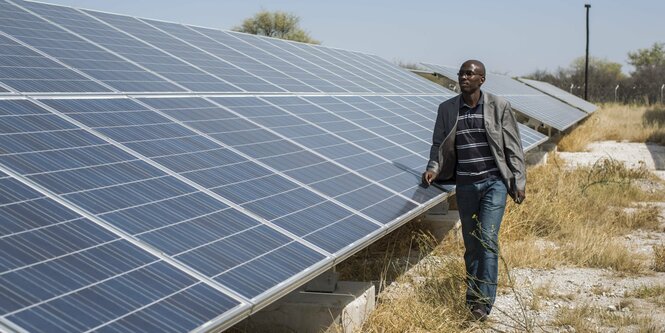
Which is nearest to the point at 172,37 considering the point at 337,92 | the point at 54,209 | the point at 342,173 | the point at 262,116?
the point at 337,92

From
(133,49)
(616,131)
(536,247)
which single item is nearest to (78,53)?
(133,49)

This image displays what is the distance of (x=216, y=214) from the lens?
5523mm

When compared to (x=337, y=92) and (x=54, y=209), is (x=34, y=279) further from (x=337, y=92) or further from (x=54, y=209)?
(x=337, y=92)

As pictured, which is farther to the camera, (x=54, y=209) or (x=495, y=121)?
(x=495, y=121)

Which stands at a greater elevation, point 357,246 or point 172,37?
point 172,37

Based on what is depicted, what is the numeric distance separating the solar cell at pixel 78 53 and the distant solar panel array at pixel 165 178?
0.11 ft

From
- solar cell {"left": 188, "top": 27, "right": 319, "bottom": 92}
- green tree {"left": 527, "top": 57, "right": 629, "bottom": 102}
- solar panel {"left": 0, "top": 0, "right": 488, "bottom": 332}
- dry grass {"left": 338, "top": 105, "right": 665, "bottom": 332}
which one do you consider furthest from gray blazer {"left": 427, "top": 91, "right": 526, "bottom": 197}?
green tree {"left": 527, "top": 57, "right": 629, "bottom": 102}

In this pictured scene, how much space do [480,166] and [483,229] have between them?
569 millimetres

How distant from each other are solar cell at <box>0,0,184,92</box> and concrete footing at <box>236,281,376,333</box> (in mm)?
2426

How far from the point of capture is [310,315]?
6.87 meters

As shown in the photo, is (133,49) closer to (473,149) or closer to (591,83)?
(473,149)

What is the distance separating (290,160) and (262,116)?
4.55ft

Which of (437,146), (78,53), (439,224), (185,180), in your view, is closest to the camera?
(185,180)

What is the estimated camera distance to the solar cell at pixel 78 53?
314 inches
